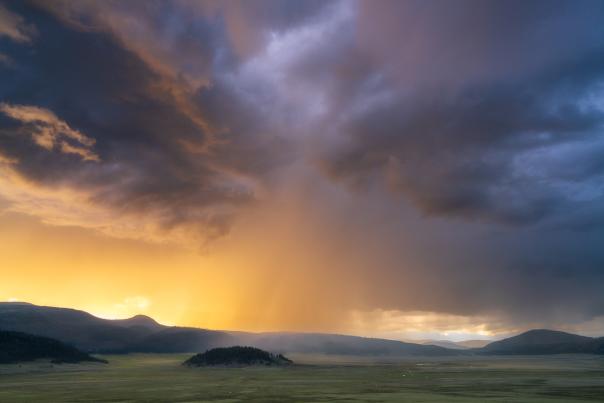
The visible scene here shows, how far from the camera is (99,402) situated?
284ft

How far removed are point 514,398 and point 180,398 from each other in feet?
201

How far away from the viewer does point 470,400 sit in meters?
84.3

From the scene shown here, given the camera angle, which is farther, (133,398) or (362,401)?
(133,398)

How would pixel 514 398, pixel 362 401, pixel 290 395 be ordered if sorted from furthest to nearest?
pixel 290 395
pixel 514 398
pixel 362 401

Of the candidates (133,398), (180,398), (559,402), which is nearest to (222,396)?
(180,398)

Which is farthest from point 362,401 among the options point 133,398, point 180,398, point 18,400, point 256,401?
point 18,400

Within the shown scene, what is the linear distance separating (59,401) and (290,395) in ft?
139

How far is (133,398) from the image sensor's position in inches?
3669

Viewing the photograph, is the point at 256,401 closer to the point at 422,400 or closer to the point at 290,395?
the point at 290,395

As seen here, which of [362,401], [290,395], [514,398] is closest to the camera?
[362,401]

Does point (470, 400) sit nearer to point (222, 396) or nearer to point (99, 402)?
point (222, 396)

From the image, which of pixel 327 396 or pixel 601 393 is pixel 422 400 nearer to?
pixel 327 396

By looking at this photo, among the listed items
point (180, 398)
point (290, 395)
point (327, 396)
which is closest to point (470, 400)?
point (327, 396)

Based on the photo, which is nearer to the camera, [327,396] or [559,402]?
[559,402]
